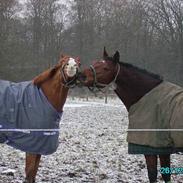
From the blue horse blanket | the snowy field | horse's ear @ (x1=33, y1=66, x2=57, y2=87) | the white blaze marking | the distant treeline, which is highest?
the distant treeline

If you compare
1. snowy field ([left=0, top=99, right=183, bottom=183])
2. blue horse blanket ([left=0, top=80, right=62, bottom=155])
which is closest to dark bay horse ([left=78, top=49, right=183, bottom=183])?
blue horse blanket ([left=0, top=80, right=62, bottom=155])

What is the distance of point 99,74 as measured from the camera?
5555 millimetres

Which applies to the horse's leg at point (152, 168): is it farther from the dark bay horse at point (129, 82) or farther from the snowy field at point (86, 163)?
the snowy field at point (86, 163)

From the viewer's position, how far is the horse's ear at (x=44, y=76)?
559cm

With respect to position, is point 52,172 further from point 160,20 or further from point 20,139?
point 160,20

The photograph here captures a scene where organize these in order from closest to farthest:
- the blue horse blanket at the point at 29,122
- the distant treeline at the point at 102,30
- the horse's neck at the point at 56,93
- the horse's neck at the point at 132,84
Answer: the blue horse blanket at the point at 29,122 → the horse's neck at the point at 56,93 → the horse's neck at the point at 132,84 → the distant treeline at the point at 102,30

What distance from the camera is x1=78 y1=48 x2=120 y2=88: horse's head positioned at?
5551 millimetres

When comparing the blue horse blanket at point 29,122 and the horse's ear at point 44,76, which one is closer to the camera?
the blue horse blanket at point 29,122

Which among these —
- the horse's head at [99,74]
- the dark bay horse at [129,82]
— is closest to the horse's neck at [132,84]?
the dark bay horse at [129,82]

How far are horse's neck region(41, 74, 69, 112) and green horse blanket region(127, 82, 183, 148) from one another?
0.91 metres

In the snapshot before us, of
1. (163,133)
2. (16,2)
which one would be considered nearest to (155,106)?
(163,133)

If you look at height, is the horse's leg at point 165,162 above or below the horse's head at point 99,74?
below

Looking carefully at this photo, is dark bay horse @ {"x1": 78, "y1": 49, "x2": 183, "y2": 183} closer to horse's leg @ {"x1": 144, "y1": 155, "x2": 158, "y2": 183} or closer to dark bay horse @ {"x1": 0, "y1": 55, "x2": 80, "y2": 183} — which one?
horse's leg @ {"x1": 144, "y1": 155, "x2": 158, "y2": 183}

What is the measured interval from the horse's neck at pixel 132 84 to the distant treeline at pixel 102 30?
3142 cm
